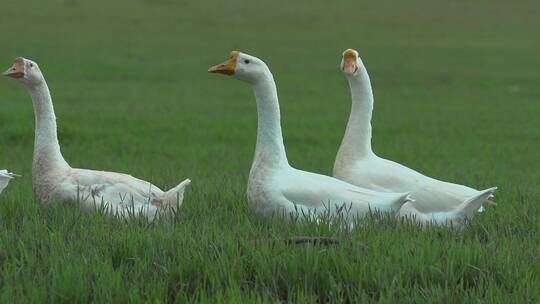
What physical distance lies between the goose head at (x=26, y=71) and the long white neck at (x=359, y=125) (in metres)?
2.28

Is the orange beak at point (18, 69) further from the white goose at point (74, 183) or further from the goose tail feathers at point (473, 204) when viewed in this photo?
the goose tail feathers at point (473, 204)

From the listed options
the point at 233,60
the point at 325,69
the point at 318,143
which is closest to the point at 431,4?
the point at 325,69

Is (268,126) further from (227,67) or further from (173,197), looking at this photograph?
(173,197)

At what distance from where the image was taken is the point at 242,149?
52.5 feet

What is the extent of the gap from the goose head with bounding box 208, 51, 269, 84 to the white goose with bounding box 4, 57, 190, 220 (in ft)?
2.74

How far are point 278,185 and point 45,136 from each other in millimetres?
1816

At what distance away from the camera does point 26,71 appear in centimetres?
703

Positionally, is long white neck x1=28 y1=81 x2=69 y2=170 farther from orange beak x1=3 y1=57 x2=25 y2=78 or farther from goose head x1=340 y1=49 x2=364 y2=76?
goose head x1=340 y1=49 x2=364 y2=76

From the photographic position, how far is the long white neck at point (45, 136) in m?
6.94

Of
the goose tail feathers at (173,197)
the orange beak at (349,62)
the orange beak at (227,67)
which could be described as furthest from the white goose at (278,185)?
the orange beak at (349,62)

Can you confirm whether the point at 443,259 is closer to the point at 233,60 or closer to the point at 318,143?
the point at 233,60

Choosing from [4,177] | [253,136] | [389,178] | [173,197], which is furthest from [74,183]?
[253,136]

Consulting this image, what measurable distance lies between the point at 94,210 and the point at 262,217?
106 cm

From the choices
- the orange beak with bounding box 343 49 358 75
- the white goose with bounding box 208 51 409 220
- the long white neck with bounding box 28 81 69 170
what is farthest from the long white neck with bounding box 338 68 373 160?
the long white neck with bounding box 28 81 69 170
